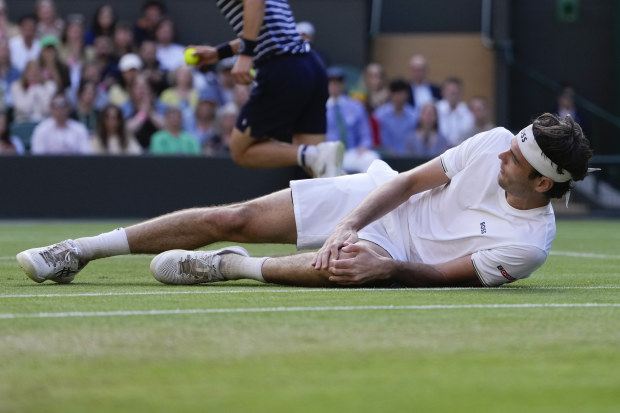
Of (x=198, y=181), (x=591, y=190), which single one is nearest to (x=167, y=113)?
(x=198, y=181)

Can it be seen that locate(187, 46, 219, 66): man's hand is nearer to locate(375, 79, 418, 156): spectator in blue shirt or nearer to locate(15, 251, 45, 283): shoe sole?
locate(15, 251, 45, 283): shoe sole

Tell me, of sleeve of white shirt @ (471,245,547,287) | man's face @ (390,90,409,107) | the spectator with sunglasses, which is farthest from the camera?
man's face @ (390,90,409,107)

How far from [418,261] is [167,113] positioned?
351 inches

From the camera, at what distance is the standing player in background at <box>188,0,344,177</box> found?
7.50 meters

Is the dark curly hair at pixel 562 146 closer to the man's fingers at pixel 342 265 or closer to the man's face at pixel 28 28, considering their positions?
the man's fingers at pixel 342 265

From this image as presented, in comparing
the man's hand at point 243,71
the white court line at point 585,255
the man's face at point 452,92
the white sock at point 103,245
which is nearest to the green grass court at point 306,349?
the white sock at point 103,245

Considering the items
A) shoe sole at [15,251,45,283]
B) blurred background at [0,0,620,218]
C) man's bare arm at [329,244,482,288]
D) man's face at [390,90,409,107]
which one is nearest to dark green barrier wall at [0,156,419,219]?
blurred background at [0,0,620,218]

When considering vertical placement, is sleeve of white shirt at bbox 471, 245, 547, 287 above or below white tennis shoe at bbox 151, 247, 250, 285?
above

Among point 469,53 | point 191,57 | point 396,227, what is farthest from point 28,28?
point 396,227

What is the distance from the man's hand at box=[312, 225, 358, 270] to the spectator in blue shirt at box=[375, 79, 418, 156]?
383 inches

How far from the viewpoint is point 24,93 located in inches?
541

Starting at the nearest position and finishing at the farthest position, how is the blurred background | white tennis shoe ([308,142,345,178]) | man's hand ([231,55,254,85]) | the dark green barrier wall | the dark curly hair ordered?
the dark curly hair → man's hand ([231,55,254,85]) → white tennis shoe ([308,142,345,178]) → the dark green barrier wall → the blurred background

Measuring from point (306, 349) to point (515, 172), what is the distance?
1806 mm

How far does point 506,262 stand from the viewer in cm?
474
